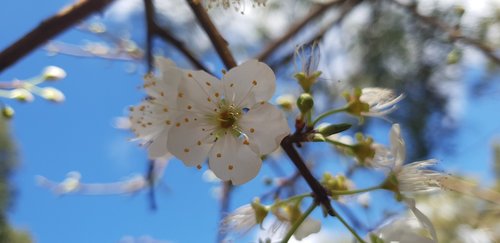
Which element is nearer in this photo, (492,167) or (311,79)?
(311,79)

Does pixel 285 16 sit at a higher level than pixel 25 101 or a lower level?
higher

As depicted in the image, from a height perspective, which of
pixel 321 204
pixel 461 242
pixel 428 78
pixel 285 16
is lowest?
pixel 461 242

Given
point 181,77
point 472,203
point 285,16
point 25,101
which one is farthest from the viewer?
point 285,16

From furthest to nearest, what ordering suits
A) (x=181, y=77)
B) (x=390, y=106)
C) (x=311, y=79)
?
1. (x=390, y=106)
2. (x=311, y=79)
3. (x=181, y=77)

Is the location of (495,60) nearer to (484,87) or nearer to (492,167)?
(484,87)

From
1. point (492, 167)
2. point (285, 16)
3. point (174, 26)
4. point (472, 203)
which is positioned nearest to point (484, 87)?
point (472, 203)

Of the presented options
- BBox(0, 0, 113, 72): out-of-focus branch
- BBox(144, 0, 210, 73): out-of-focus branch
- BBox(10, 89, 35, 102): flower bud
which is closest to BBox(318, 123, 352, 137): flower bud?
BBox(144, 0, 210, 73): out-of-focus branch
